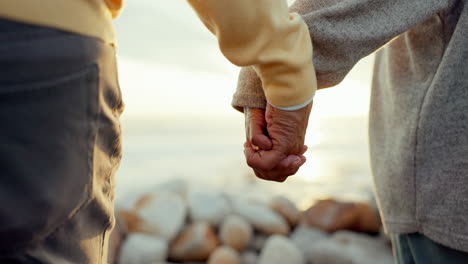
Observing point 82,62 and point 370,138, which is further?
point 370,138

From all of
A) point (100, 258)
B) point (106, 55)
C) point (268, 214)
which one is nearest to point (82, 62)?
point (106, 55)

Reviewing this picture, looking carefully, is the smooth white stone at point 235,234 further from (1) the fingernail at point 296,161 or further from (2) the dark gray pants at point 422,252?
(1) the fingernail at point 296,161

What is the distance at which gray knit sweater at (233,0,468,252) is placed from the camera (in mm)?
967

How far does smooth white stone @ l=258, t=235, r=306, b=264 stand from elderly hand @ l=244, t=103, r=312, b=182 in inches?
66.4

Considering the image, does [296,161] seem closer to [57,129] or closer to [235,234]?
[57,129]

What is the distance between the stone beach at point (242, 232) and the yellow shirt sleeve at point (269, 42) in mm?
1835

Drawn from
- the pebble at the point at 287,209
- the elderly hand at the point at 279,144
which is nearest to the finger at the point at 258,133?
the elderly hand at the point at 279,144

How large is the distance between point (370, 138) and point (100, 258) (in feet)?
2.95

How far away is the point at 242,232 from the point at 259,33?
2.20 metres

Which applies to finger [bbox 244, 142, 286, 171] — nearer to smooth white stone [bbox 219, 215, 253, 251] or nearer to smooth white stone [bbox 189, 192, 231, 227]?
smooth white stone [bbox 219, 215, 253, 251]

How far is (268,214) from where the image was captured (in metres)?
3.10

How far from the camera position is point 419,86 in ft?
3.52

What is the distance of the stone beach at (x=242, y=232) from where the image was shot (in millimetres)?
2605

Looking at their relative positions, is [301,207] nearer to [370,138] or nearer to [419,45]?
[370,138]
